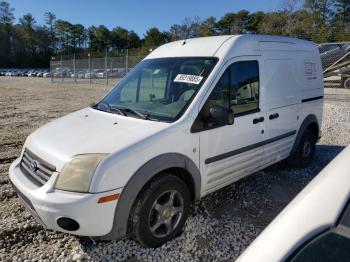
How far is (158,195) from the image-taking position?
291 centimetres

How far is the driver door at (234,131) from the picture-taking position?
3.32 metres

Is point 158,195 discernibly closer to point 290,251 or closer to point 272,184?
point 290,251

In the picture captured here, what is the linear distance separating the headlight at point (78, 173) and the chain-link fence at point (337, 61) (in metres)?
15.4

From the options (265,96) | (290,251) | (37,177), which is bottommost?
(37,177)

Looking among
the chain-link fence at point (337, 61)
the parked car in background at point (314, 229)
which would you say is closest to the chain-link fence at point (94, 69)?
the chain-link fence at point (337, 61)

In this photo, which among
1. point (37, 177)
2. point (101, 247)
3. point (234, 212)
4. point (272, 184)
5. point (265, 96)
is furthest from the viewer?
point (272, 184)

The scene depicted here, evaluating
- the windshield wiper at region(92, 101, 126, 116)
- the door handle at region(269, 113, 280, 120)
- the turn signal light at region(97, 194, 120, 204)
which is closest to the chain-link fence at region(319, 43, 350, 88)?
the door handle at region(269, 113, 280, 120)

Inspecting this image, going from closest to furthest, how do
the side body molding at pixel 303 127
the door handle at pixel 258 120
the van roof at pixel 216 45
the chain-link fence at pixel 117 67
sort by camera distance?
the van roof at pixel 216 45
the door handle at pixel 258 120
the side body molding at pixel 303 127
the chain-link fence at pixel 117 67

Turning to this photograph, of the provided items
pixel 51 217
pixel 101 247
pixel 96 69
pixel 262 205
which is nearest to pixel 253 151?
pixel 262 205

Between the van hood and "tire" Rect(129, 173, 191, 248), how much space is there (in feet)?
1.55

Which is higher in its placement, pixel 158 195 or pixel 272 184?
pixel 158 195

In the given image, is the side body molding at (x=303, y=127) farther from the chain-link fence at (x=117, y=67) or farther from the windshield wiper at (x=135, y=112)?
the chain-link fence at (x=117, y=67)

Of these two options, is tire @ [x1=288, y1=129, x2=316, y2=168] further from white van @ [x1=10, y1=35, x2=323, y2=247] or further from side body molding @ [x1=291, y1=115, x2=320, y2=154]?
white van @ [x1=10, y1=35, x2=323, y2=247]

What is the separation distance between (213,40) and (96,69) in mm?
27030
